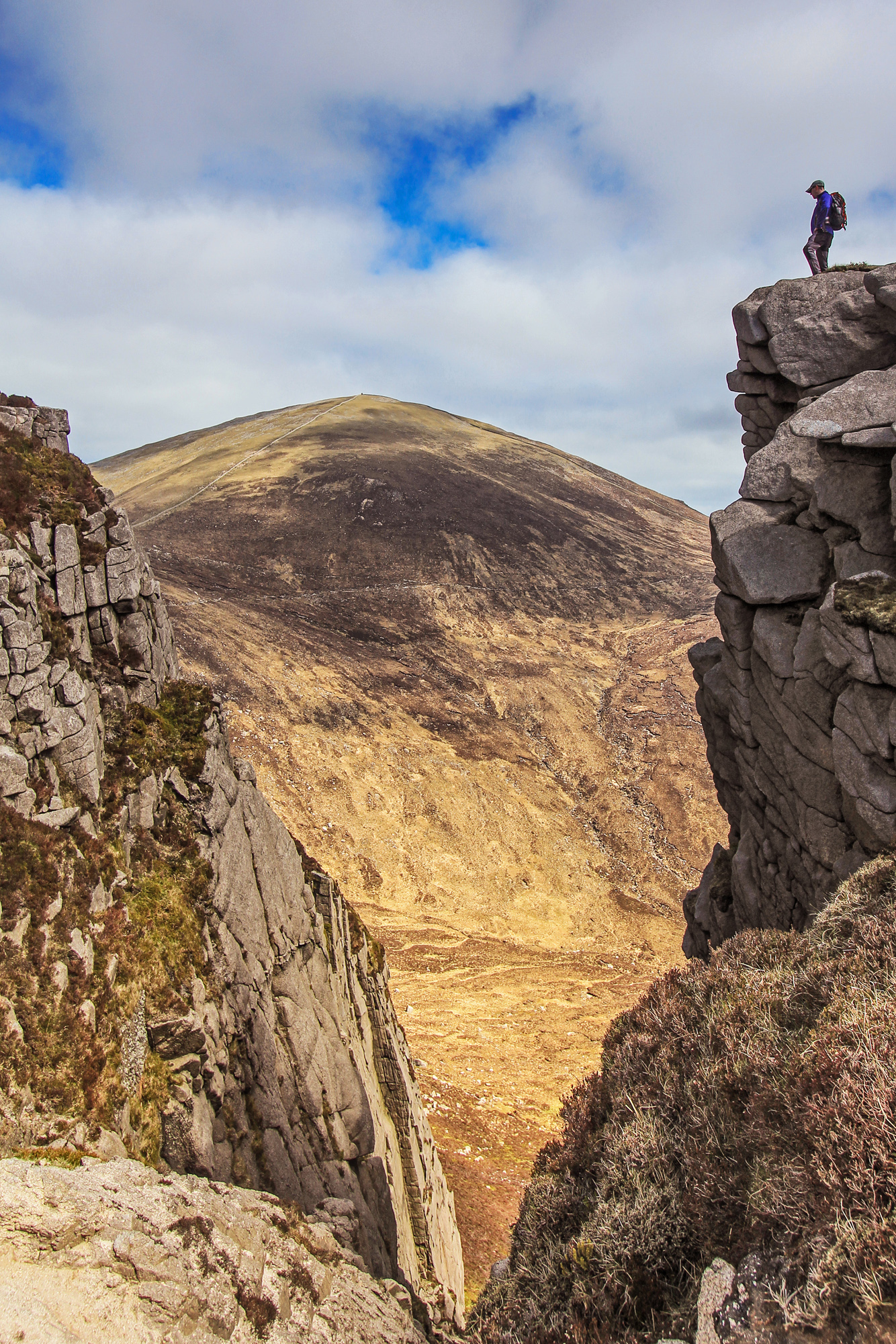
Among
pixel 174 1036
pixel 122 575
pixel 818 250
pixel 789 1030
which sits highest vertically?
pixel 818 250

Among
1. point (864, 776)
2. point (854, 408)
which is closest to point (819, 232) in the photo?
point (854, 408)

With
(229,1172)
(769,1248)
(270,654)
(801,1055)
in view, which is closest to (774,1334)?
(769,1248)

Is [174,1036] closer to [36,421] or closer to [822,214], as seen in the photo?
[36,421]

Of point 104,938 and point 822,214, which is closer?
point 104,938

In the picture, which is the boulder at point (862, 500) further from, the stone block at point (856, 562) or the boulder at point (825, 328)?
the boulder at point (825, 328)

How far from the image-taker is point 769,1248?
521cm

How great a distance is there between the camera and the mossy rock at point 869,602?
1397cm

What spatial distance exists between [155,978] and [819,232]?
22.1 m

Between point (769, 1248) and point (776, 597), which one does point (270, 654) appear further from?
point (769, 1248)

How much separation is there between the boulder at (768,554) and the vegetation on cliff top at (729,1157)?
9627 mm

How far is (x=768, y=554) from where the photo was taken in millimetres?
17547

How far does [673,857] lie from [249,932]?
3544 centimetres

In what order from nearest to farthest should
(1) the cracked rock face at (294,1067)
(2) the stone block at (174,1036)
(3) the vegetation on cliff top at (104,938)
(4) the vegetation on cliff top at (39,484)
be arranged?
(3) the vegetation on cliff top at (104,938) → (2) the stone block at (174,1036) → (1) the cracked rock face at (294,1067) → (4) the vegetation on cliff top at (39,484)

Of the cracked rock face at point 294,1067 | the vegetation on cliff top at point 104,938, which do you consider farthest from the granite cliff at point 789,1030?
the vegetation on cliff top at point 104,938
